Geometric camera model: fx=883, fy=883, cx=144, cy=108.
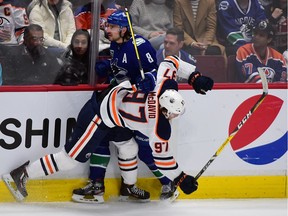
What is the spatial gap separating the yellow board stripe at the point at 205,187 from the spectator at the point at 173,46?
29.8 inches

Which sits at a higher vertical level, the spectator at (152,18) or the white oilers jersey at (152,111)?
the spectator at (152,18)

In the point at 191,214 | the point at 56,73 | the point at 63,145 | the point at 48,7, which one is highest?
the point at 48,7

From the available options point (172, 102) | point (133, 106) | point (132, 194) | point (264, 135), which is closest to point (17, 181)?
point (132, 194)

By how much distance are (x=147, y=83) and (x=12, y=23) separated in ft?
2.74

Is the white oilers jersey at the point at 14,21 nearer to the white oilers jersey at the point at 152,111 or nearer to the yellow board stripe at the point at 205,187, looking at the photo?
the white oilers jersey at the point at 152,111

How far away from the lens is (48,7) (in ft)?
16.5

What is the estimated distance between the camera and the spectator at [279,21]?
5.38 metres

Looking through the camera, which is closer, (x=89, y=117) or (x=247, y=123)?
(x=89, y=117)

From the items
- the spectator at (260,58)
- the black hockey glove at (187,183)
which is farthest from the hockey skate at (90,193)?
the spectator at (260,58)

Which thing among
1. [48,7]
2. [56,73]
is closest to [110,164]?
[56,73]

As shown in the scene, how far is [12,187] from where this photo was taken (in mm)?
5137

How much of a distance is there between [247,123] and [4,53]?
1.55 metres

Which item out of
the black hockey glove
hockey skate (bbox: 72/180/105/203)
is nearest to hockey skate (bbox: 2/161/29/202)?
hockey skate (bbox: 72/180/105/203)

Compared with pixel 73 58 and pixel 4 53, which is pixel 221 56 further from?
pixel 4 53
